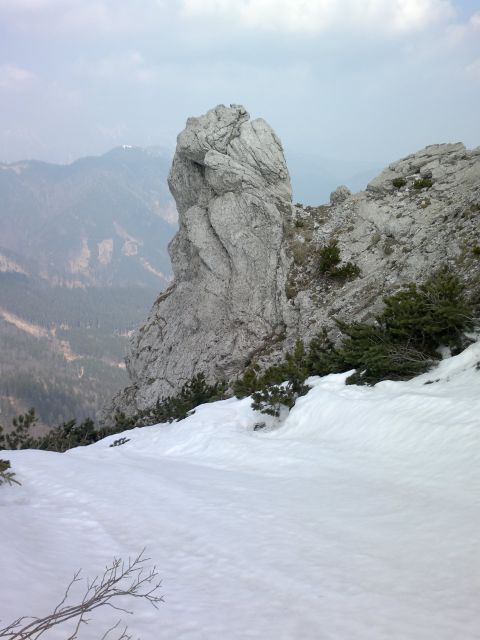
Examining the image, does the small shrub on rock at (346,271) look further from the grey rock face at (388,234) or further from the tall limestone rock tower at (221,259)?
the tall limestone rock tower at (221,259)

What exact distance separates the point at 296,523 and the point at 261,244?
805 inches

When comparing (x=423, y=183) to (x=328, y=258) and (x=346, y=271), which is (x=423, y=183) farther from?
(x=346, y=271)

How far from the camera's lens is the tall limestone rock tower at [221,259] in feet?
81.3

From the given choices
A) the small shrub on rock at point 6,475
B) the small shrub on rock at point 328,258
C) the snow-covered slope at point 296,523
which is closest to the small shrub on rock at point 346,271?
the small shrub on rock at point 328,258

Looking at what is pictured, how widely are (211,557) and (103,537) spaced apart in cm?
181

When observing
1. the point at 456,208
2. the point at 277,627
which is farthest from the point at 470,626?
the point at 456,208

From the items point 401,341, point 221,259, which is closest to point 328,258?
point 221,259

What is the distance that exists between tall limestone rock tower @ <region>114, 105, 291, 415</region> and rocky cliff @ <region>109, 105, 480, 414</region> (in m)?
0.07

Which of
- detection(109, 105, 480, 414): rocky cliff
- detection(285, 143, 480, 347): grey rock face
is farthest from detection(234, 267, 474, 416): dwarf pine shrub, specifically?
detection(109, 105, 480, 414): rocky cliff

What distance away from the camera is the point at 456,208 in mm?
20250

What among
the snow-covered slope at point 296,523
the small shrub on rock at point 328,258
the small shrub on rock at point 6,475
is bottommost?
the snow-covered slope at point 296,523

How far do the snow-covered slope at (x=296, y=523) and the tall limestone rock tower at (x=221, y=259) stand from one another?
13206mm

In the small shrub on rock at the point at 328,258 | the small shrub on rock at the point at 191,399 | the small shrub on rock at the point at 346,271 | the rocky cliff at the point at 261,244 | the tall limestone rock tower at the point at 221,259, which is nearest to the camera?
the small shrub on rock at the point at 191,399

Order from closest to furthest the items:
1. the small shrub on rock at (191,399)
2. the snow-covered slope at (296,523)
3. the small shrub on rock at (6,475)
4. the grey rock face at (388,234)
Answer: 1. the snow-covered slope at (296,523)
2. the small shrub on rock at (6,475)
3. the small shrub on rock at (191,399)
4. the grey rock face at (388,234)
